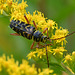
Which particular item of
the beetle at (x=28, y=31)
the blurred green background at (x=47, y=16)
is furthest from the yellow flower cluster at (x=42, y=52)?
the blurred green background at (x=47, y=16)

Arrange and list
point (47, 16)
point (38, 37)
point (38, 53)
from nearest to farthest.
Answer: point (38, 53) → point (38, 37) → point (47, 16)

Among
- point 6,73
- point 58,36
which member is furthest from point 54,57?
point 6,73

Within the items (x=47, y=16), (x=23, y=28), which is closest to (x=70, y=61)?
(x=23, y=28)

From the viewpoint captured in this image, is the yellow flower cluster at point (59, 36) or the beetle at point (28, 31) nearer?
the yellow flower cluster at point (59, 36)

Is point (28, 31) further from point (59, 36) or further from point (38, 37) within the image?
point (59, 36)

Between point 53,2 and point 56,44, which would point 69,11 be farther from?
point 56,44

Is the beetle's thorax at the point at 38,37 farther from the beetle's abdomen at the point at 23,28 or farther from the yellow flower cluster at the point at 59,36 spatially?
the yellow flower cluster at the point at 59,36

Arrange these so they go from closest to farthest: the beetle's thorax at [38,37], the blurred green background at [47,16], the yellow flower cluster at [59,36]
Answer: the yellow flower cluster at [59,36]
the beetle's thorax at [38,37]
the blurred green background at [47,16]

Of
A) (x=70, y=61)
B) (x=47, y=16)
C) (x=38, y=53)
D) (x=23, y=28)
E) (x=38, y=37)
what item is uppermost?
(x=47, y=16)
